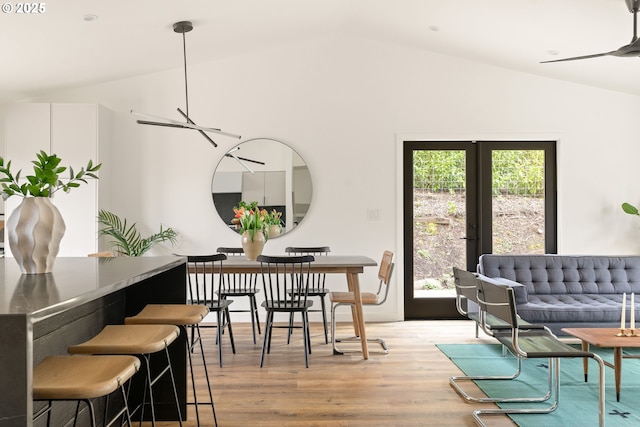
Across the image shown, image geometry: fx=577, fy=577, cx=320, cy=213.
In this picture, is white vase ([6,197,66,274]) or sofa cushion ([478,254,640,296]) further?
sofa cushion ([478,254,640,296])

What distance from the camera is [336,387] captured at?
3887 mm

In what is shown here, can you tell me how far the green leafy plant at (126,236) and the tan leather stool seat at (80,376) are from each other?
4.08 m

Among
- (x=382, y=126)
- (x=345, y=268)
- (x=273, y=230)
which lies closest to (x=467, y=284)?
(x=345, y=268)

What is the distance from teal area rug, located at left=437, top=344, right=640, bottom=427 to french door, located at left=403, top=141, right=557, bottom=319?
141 centimetres

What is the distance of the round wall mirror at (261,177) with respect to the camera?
20.6 ft

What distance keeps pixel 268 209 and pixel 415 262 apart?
1.74m

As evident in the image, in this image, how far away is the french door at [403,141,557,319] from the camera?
6422mm

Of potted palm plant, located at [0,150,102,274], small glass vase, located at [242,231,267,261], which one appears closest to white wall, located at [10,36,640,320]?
small glass vase, located at [242,231,267,261]

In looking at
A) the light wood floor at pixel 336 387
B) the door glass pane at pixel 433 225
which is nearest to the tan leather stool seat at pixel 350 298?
the light wood floor at pixel 336 387

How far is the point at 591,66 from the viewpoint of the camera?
5.60 meters

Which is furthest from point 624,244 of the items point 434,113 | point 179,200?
point 179,200

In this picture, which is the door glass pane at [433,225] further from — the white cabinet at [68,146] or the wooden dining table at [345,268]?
the white cabinet at [68,146]

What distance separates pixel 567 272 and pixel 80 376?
492 cm

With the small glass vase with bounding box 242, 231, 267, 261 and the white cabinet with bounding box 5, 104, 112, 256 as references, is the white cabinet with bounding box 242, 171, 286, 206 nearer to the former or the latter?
the small glass vase with bounding box 242, 231, 267, 261
